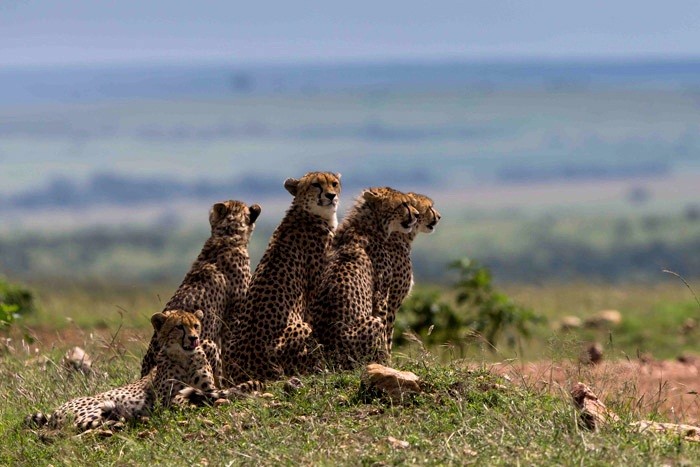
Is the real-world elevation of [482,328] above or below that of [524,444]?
below

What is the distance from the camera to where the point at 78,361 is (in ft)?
22.8

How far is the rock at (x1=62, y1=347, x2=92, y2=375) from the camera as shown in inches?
268

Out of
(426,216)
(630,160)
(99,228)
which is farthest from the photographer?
(630,160)

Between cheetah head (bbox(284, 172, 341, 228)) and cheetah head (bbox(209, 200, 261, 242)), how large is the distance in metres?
0.20

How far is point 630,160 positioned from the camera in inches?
5007

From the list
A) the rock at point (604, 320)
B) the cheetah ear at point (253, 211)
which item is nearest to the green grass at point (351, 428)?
the cheetah ear at point (253, 211)

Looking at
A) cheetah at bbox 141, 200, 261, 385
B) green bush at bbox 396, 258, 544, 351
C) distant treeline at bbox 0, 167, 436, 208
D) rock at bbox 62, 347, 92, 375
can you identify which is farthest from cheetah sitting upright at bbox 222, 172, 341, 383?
distant treeline at bbox 0, 167, 436, 208

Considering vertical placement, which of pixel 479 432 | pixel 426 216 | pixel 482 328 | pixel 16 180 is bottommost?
pixel 16 180

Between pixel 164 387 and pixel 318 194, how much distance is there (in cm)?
123

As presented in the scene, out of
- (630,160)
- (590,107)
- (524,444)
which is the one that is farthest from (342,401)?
(590,107)

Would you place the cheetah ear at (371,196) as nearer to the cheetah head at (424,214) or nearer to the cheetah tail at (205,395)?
the cheetah head at (424,214)

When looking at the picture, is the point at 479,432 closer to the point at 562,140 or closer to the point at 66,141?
the point at 562,140

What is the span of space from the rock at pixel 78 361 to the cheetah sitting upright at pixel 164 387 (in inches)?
37.2

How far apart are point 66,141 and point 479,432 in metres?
164
